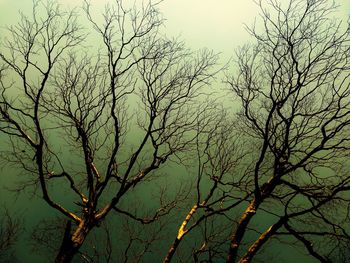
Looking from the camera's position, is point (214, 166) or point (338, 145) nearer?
point (338, 145)

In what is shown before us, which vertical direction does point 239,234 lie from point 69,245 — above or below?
above

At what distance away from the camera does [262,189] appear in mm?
10195

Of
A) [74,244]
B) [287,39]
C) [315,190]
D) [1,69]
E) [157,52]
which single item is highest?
[287,39]

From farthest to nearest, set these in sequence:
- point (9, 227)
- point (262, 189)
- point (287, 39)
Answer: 1. point (9, 227)
2. point (262, 189)
3. point (287, 39)

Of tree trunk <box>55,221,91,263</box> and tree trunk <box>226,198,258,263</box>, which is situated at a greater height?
tree trunk <box>226,198,258,263</box>

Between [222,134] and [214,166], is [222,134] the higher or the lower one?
the higher one

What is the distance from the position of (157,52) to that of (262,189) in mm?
4950

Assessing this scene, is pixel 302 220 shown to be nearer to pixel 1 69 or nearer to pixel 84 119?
pixel 84 119

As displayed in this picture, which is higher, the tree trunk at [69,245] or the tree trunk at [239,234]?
the tree trunk at [239,234]

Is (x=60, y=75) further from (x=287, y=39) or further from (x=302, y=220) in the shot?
(x=302, y=220)

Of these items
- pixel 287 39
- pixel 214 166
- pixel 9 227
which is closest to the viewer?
pixel 287 39

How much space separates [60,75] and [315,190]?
8.07 metres

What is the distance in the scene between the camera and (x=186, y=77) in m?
10.4

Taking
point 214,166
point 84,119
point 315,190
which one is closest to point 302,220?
point 315,190
